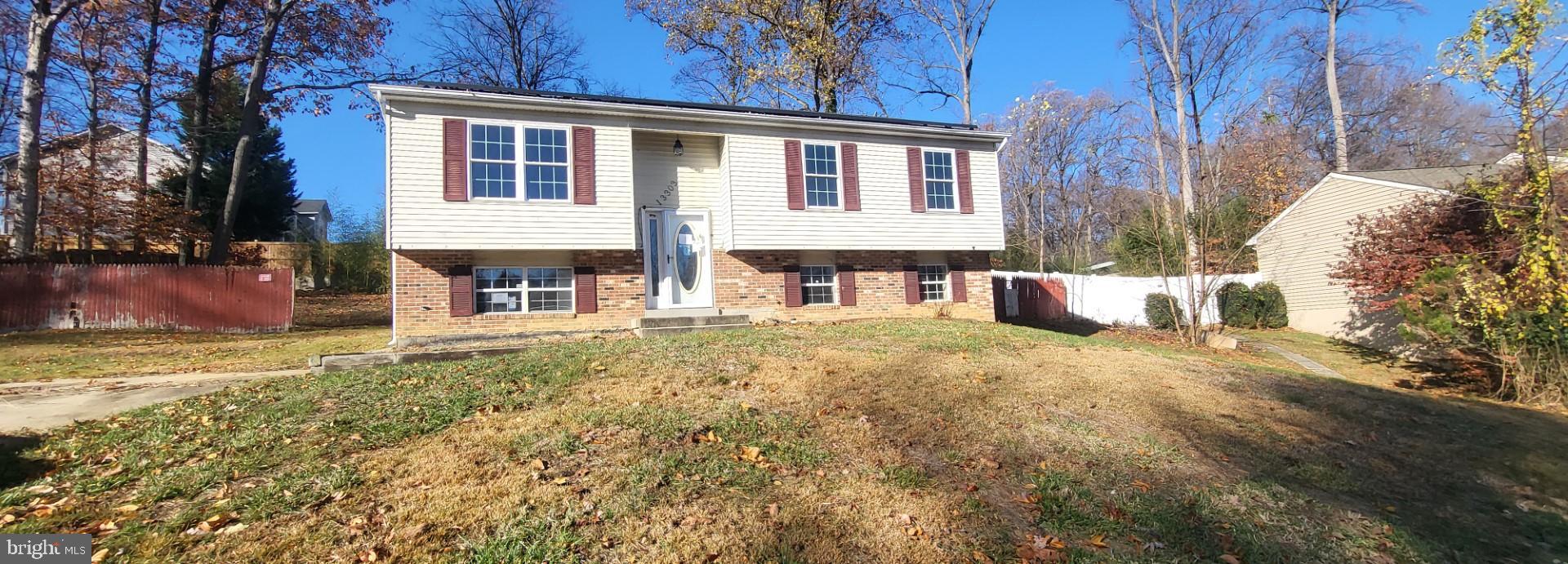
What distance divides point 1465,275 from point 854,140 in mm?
10110

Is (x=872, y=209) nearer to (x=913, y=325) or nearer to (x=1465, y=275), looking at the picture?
(x=913, y=325)

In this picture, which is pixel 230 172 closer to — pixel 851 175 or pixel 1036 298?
pixel 851 175

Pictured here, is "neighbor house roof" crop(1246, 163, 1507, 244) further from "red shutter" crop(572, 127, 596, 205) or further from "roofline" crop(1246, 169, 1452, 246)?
"red shutter" crop(572, 127, 596, 205)

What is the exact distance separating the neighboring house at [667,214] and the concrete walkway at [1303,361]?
643 cm

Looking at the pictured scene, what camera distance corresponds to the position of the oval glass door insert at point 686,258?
12852mm

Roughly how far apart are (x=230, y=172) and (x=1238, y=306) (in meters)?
32.7

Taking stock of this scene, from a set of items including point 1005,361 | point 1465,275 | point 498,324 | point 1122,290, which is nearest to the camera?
point 1005,361

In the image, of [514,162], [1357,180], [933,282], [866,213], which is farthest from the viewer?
[1357,180]

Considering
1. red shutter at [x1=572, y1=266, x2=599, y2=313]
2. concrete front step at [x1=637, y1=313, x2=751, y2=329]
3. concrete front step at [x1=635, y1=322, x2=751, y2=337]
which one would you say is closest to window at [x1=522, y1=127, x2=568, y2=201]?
red shutter at [x1=572, y1=266, x2=599, y2=313]

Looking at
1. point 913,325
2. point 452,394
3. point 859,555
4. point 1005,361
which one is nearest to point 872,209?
point 913,325

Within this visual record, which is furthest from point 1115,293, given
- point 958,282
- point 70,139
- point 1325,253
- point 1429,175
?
point 70,139

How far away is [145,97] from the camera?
61.1 feet

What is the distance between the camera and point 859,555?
3580 mm

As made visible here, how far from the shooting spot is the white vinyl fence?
62.8 feet
